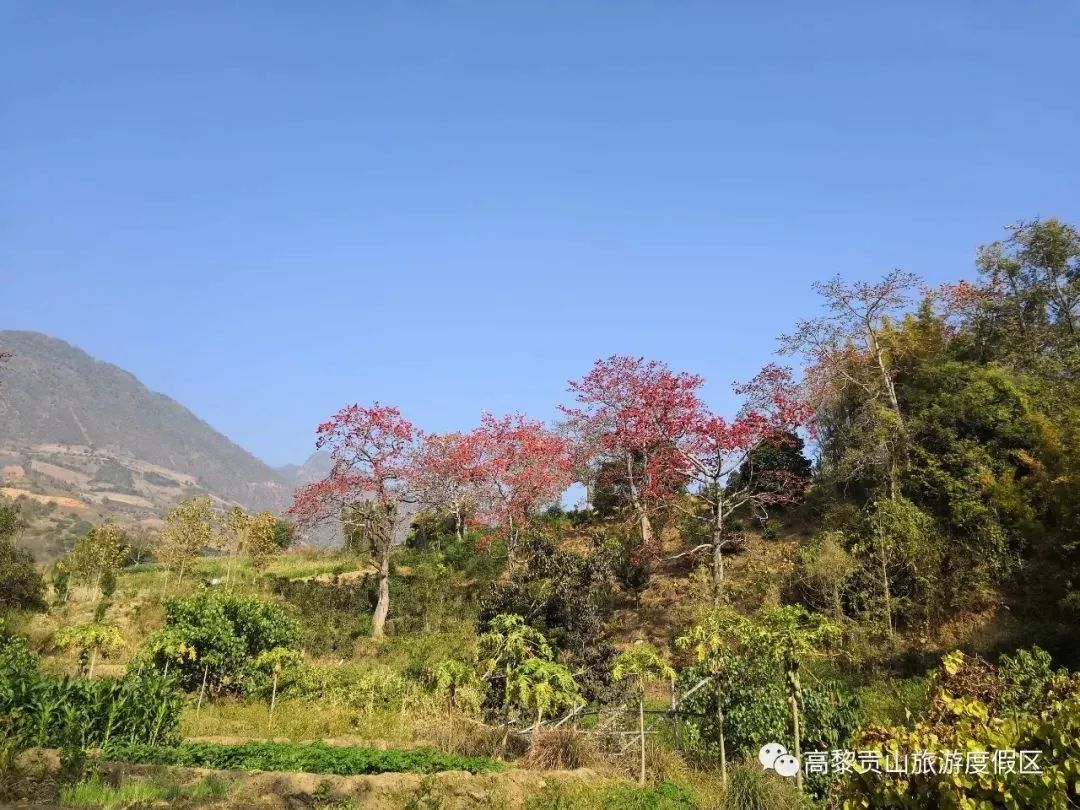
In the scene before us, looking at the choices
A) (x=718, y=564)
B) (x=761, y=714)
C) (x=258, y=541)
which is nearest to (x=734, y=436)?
(x=718, y=564)

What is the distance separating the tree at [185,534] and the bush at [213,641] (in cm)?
1229

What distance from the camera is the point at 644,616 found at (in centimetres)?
1966

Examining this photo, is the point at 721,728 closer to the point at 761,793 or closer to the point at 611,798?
the point at 761,793

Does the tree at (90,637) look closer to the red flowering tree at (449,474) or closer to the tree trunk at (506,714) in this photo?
the tree trunk at (506,714)

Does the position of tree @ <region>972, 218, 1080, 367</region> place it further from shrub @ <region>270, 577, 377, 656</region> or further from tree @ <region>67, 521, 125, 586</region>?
tree @ <region>67, 521, 125, 586</region>

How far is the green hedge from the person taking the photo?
8133 mm

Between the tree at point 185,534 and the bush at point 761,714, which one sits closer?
the bush at point 761,714

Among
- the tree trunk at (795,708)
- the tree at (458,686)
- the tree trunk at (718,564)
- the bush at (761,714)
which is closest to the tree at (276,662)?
the tree at (458,686)

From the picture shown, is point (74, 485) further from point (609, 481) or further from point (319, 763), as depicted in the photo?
point (319, 763)

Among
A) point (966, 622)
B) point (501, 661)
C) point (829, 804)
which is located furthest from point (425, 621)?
point (829, 804)

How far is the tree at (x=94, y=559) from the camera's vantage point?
23.4 metres

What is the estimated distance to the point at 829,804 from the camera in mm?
6844

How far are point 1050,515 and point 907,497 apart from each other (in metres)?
4.31

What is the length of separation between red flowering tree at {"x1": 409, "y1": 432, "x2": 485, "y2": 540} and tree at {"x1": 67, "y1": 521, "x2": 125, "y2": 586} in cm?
1062
